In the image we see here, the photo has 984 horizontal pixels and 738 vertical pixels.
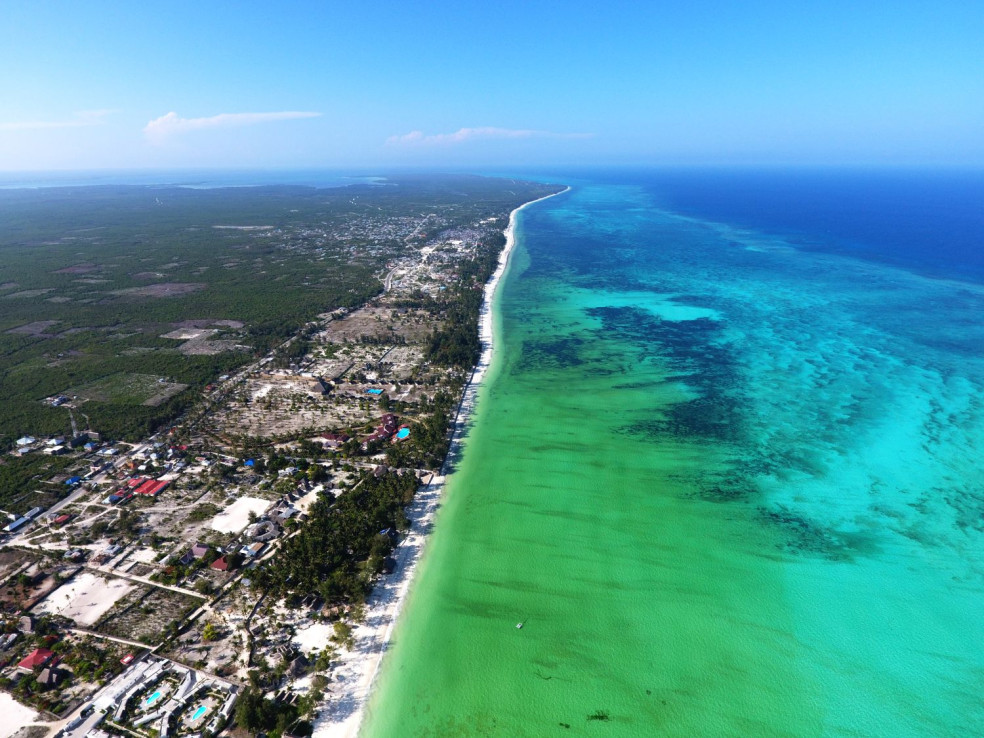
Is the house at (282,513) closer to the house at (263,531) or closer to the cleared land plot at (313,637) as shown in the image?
the house at (263,531)

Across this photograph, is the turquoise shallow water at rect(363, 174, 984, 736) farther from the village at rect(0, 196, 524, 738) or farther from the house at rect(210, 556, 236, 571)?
the house at rect(210, 556, 236, 571)

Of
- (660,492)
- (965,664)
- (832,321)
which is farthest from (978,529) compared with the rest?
(832,321)

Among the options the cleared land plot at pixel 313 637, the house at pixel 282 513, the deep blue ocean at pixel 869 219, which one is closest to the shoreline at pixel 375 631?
the cleared land plot at pixel 313 637

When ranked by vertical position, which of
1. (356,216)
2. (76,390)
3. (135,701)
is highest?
(356,216)

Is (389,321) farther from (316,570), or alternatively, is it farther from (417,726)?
(417,726)

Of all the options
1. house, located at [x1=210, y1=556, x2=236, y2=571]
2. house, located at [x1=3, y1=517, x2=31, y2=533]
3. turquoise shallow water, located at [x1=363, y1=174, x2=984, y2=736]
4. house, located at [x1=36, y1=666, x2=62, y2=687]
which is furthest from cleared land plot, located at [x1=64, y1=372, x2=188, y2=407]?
turquoise shallow water, located at [x1=363, y1=174, x2=984, y2=736]

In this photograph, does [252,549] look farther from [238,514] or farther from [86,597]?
[86,597]
